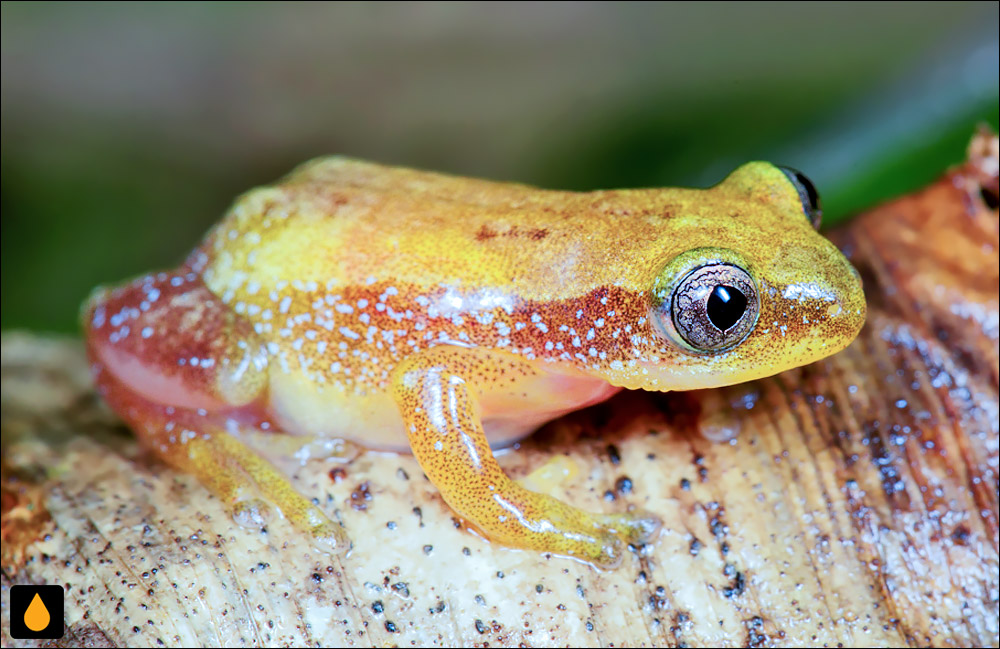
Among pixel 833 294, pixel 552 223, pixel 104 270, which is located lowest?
pixel 104 270

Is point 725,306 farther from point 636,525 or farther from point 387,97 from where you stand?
point 387,97

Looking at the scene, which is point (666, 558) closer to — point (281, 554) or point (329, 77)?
point (281, 554)

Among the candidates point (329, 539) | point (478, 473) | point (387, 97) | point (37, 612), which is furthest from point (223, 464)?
point (387, 97)

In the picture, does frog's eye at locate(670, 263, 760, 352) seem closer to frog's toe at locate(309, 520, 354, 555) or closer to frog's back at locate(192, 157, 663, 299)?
frog's back at locate(192, 157, 663, 299)

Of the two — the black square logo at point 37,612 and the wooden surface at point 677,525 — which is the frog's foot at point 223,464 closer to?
the wooden surface at point 677,525

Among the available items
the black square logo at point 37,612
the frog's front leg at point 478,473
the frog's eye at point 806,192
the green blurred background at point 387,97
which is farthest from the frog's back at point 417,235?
the green blurred background at point 387,97

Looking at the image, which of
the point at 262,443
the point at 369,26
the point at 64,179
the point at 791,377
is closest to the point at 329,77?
the point at 369,26
